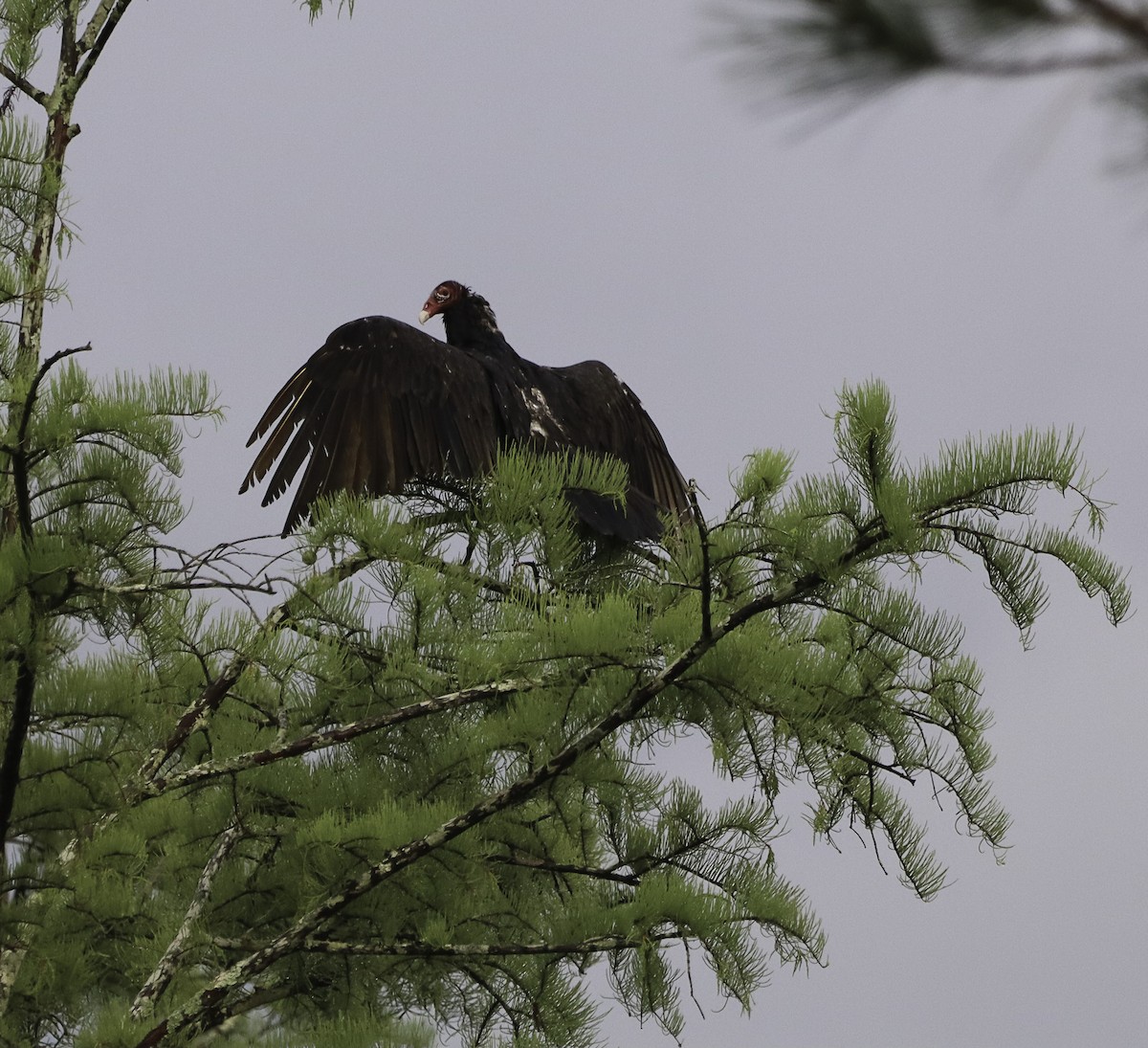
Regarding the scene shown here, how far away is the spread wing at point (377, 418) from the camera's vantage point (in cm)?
456

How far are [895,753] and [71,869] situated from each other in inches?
86.3

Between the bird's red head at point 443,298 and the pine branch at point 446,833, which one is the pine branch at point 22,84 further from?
the pine branch at point 446,833

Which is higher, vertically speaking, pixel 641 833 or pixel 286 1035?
pixel 641 833

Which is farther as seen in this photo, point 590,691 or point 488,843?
point 488,843

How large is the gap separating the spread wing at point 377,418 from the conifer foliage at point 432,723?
0.38 metres

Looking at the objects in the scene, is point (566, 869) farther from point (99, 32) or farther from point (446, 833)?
point (99, 32)

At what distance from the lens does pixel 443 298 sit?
6.30 m

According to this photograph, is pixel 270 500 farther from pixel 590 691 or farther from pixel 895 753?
pixel 895 753

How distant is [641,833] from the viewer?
4.25 metres

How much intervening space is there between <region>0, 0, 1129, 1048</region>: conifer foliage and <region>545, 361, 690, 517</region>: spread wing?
1.25 meters

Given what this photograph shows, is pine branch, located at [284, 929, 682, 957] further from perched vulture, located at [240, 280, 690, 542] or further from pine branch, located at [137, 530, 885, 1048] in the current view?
perched vulture, located at [240, 280, 690, 542]

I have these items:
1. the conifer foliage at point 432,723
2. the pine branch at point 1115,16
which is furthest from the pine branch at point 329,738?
the pine branch at point 1115,16

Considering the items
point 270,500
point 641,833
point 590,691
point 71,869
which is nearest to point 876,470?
point 590,691

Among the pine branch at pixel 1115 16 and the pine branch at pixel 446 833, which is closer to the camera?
the pine branch at pixel 1115 16
